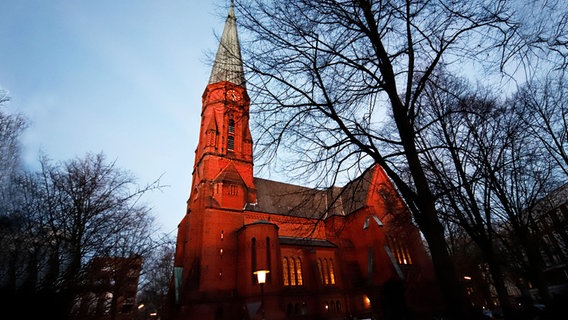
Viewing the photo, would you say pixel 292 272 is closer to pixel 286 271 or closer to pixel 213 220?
pixel 286 271

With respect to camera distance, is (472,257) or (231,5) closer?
(231,5)

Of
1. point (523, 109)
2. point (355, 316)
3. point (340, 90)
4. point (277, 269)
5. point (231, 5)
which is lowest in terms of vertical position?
point (355, 316)

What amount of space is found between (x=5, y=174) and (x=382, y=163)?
784cm

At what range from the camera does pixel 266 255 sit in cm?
2047

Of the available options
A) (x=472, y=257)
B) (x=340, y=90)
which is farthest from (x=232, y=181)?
(x=472, y=257)

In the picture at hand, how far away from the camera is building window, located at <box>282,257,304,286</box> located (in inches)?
880

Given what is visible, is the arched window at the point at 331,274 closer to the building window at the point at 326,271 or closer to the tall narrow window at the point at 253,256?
the building window at the point at 326,271

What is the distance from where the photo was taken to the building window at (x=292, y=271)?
22.4 m

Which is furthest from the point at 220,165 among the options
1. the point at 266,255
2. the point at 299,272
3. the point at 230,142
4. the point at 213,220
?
the point at 299,272

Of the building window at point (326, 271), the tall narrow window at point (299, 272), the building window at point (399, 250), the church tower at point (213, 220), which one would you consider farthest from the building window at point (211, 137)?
the building window at point (399, 250)

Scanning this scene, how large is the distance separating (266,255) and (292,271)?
13.4 ft

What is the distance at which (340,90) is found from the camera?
248 inches

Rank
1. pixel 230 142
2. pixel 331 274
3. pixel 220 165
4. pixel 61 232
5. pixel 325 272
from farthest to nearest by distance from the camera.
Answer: pixel 230 142 → pixel 220 165 → pixel 331 274 → pixel 325 272 → pixel 61 232

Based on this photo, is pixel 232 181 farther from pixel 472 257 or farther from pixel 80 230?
pixel 472 257
